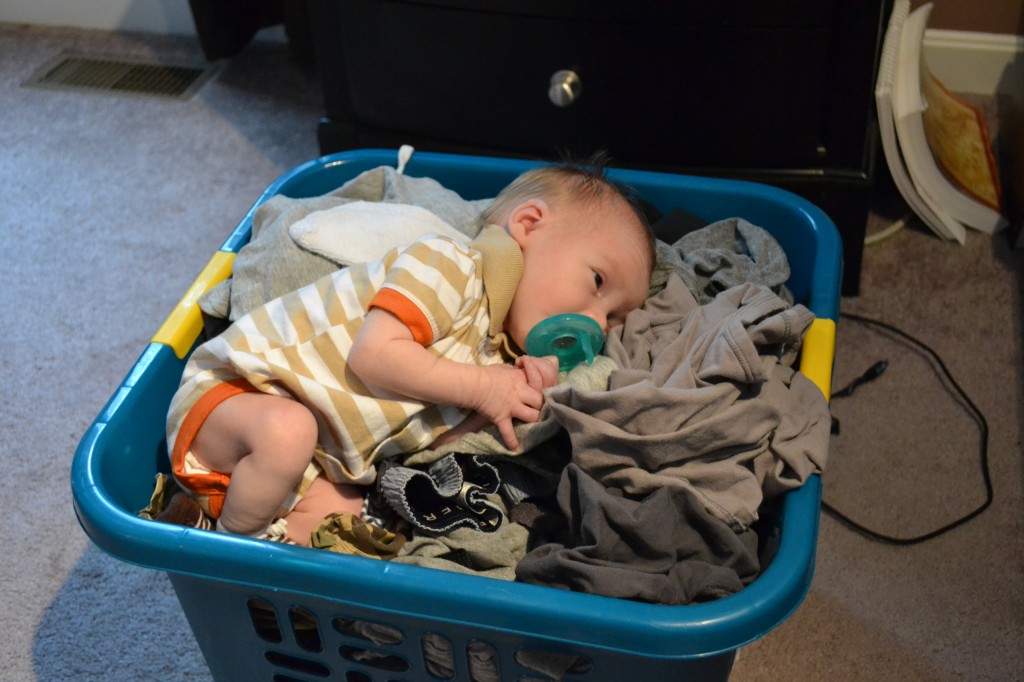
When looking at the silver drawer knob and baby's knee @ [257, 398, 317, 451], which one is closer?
baby's knee @ [257, 398, 317, 451]

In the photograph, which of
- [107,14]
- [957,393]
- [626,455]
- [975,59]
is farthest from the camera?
[107,14]

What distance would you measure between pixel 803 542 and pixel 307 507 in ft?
1.41

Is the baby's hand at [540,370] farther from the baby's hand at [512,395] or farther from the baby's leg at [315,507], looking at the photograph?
the baby's leg at [315,507]

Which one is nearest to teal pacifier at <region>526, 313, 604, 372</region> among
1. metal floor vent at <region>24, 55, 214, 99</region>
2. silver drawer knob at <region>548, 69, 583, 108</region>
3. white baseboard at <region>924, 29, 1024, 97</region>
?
silver drawer knob at <region>548, 69, 583, 108</region>

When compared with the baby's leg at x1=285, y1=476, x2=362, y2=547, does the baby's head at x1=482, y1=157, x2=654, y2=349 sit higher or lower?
higher

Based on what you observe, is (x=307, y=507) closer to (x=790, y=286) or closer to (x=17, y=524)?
(x=17, y=524)

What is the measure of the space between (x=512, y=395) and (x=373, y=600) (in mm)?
236

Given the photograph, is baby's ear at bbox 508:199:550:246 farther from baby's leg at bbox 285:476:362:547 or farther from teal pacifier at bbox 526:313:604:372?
baby's leg at bbox 285:476:362:547

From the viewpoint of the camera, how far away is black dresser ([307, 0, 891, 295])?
4.02ft

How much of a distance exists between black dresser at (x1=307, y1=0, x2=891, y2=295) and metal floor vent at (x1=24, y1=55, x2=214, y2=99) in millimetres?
667

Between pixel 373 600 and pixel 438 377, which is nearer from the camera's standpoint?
pixel 373 600

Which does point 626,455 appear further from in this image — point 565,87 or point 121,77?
point 121,77

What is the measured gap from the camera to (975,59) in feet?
5.80

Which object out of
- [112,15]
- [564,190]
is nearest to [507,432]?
[564,190]
